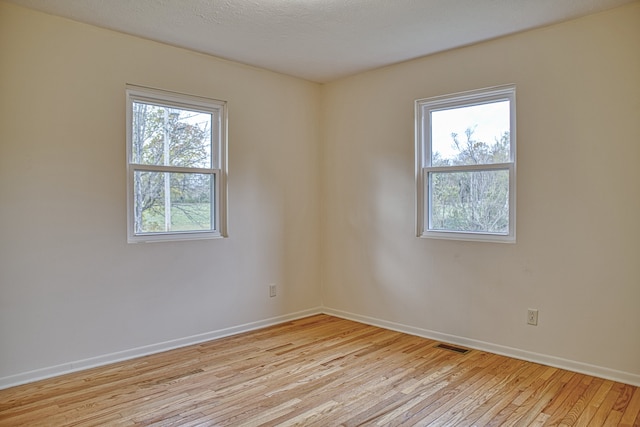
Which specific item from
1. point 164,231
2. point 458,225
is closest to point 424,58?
point 458,225

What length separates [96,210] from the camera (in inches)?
126

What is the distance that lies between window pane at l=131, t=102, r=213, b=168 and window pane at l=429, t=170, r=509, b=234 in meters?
2.06

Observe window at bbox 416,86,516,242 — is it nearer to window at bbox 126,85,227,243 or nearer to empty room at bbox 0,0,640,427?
empty room at bbox 0,0,640,427

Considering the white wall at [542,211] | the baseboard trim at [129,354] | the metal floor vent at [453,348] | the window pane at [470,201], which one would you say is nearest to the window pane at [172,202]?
the baseboard trim at [129,354]

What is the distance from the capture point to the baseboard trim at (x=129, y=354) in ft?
9.50

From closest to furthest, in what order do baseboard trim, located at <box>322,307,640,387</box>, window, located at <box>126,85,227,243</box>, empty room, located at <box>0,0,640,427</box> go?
empty room, located at <box>0,0,640,427</box>
baseboard trim, located at <box>322,307,640,387</box>
window, located at <box>126,85,227,243</box>

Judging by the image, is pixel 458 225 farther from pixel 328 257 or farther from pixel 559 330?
pixel 328 257

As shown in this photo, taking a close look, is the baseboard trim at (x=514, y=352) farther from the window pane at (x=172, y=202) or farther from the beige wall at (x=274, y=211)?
the window pane at (x=172, y=202)

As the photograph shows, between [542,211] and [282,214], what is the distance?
2360 millimetres

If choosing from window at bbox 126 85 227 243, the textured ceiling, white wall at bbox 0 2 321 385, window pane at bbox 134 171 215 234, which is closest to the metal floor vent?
white wall at bbox 0 2 321 385

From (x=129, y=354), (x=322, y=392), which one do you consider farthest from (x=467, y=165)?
(x=129, y=354)

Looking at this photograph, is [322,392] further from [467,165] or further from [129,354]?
[467,165]

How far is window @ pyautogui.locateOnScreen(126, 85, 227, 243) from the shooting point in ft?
11.3

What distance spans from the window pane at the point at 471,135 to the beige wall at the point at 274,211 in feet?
0.61
